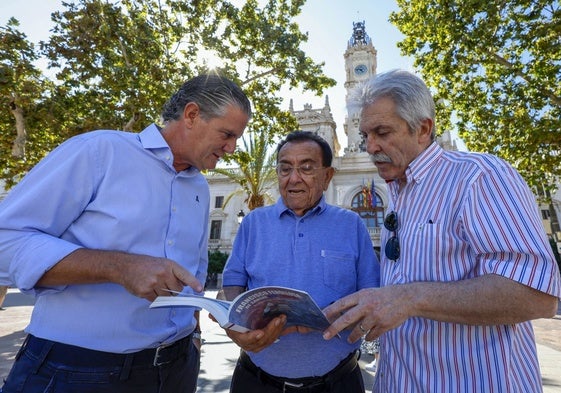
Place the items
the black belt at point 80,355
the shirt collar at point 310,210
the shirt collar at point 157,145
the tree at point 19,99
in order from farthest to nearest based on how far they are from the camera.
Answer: the tree at point 19,99 < the shirt collar at point 310,210 < the shirt collar at point 157,145 < the black belt at point 80,355

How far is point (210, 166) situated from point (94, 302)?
958mm

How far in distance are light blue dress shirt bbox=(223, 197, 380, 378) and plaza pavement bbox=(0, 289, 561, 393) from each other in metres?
2.61

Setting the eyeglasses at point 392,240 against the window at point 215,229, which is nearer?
the eyeglasses at point 392,240

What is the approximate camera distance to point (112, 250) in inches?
54.2

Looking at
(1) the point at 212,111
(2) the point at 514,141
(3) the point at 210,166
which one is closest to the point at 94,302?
(3) the point at 210,166

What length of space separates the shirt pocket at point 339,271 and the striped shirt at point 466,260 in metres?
0.43

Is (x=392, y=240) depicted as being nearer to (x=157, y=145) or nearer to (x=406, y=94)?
(x=406, y=94)

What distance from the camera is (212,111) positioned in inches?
74.4

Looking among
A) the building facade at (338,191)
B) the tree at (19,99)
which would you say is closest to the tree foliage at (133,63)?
the tree at (19,99)

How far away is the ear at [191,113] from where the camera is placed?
6.19 feet

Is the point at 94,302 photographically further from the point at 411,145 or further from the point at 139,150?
the point at 411,145

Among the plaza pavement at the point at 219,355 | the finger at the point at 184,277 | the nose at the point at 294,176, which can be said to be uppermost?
the nose at the point at 294,176

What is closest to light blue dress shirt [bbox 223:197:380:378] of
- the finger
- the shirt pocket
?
the shirt pocket

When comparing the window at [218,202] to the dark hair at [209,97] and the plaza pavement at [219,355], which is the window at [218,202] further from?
the dark hair at [209,97]
